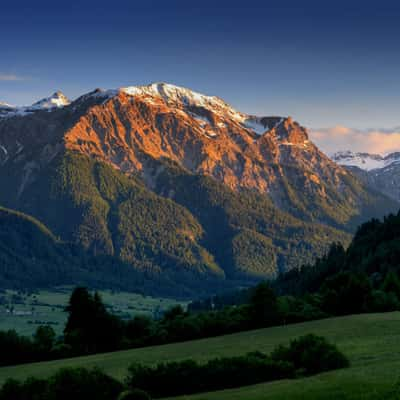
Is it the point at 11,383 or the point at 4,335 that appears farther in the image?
the point at 4,335

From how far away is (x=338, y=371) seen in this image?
50.9 metres

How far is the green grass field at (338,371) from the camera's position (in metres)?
42.0

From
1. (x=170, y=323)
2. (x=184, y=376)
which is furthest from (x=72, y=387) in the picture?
(x=170, y=323)

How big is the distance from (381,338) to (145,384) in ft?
93.5

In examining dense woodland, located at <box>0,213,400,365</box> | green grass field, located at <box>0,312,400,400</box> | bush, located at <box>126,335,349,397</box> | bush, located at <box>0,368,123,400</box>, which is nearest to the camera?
green grass field, located at <box>0,312,400,400</box>

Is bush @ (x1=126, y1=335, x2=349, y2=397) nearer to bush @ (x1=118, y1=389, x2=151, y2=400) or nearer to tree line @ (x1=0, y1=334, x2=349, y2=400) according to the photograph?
tree line @ (x1=0, y1=334, x2=349, y2=400)

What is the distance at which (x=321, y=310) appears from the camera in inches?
4717

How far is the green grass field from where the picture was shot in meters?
42.0

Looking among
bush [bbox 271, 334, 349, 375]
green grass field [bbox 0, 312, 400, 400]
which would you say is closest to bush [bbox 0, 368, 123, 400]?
green grass field [bbox 0, 312, 400, 400]

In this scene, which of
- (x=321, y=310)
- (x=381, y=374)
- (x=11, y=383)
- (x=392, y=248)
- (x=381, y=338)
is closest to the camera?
(x=381, y=374)

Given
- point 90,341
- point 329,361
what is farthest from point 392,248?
point 329,361

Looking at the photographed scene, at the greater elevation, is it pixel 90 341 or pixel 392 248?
pixel 392 248

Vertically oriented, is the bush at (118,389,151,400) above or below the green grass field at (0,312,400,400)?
above

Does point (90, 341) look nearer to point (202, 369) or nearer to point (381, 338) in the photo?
point (381, 338)
